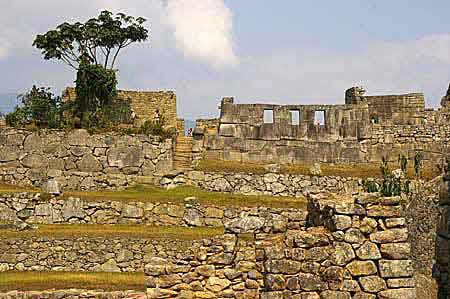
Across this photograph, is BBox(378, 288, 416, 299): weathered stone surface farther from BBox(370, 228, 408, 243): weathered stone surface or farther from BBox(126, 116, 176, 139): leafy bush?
BBox(126, 116, 176, 139): leafy bush

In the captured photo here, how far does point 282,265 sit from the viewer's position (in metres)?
7.41

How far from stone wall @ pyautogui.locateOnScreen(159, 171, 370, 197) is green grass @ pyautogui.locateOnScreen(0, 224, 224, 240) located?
4.68 metres

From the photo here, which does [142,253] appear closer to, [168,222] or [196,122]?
[168,222]

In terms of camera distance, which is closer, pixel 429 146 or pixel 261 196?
pixel 261 196

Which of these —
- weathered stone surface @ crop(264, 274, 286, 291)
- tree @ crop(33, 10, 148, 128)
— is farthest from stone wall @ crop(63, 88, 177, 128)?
weathered stone surface @ crop(264, 274, 286, 291)

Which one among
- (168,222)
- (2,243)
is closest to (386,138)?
(168,222)

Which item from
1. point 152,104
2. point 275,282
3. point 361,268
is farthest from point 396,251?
point 152,104

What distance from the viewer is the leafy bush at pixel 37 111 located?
2500 cm

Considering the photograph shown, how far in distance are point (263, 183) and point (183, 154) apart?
11.9 ft

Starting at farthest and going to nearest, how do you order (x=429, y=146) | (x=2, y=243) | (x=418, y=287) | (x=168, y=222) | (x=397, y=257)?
(x=429, y=146)
(x=168, y=222)
(x=2, y=243)
(x=418, y=287)
(x=397, y=257)

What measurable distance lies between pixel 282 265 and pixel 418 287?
195 centimetres

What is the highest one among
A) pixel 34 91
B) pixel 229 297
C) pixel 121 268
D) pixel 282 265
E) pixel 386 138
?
pixel 34 91

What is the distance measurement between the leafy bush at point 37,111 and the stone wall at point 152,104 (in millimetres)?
3967

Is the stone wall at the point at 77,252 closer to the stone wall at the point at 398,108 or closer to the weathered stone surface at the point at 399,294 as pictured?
the weathered stone surface at the point at 399,294
